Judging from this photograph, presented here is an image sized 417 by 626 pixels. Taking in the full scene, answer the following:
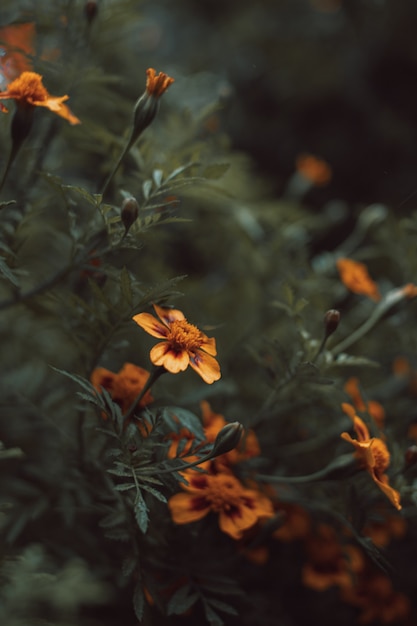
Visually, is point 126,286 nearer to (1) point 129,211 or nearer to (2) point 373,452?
(1) point 129,211

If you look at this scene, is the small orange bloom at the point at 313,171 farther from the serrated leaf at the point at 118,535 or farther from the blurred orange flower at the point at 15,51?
the serrated leaf at the point at 118,535

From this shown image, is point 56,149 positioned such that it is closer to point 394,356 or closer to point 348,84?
point 394,356

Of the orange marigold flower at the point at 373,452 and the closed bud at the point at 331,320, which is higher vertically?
the closed bud at the point at 331,320

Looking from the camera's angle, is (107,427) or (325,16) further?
(325,16)

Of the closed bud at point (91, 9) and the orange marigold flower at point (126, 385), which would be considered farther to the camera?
the closed bud at point (91, 9)

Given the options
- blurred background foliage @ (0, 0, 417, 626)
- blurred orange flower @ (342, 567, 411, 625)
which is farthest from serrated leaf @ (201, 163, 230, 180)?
Result: blurred orange flower @ (342, 567, 411, 625)

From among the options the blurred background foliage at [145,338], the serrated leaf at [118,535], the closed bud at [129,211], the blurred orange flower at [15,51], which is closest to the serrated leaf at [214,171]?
the blurred background foliage at [145,338]

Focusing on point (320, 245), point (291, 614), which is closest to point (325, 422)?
point (291, 614)

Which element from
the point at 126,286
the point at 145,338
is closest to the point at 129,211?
the point at 126,286
